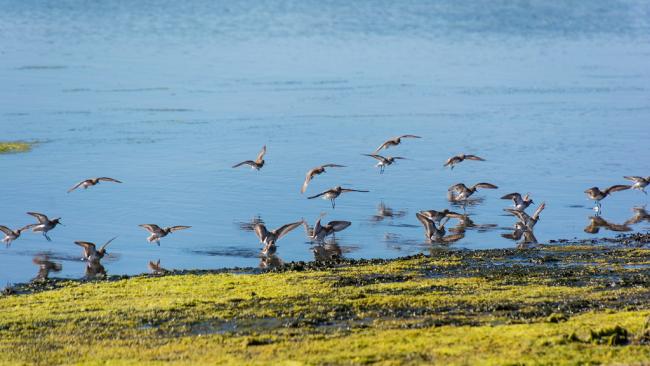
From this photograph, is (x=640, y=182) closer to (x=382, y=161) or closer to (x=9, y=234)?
(x=382, y=161)

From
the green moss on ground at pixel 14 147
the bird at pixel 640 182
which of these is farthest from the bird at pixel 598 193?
the green moss on ground at pixel 14 147

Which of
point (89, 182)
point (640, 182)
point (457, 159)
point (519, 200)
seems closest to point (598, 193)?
point (519, 200)

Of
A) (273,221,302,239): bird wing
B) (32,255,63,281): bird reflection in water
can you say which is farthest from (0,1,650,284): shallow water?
(273,221,302,239): bird wing

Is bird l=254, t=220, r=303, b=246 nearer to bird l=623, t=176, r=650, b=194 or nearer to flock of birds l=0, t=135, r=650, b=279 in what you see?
flock of birds l=0, t=135, r=650, b=279

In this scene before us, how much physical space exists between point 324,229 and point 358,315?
7.89m

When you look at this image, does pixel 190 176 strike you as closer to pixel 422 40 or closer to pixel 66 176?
pixel 66 176

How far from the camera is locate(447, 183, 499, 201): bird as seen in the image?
27.8 metres

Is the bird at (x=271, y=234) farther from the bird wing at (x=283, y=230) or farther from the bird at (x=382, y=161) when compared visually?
the bird at (x=382, y=161)

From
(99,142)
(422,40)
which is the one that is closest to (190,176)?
(99,142)

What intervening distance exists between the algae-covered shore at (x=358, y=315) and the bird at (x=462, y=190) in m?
6.62

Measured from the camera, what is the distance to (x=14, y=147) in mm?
35062

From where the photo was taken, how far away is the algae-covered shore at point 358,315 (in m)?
13.8

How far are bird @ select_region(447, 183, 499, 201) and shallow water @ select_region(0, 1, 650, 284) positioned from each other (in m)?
0.30

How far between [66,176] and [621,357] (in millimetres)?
20468
